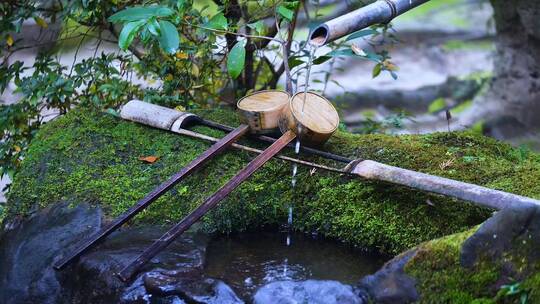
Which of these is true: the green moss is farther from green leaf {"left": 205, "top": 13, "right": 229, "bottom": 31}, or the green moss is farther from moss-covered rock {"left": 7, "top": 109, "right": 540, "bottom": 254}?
green leaf {"left": 205, "top": 13, "right": 229, "bottom": 31}

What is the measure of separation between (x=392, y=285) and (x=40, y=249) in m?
1.56

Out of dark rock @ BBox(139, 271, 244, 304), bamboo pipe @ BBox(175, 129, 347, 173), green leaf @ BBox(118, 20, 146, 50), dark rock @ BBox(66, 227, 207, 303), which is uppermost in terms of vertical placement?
green leaf @ BBox(118, 20, 146, 50)

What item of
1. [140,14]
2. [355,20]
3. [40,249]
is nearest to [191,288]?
[40,249]

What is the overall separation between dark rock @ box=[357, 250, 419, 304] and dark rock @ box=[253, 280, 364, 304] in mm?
50

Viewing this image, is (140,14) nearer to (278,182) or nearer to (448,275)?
(278,182)

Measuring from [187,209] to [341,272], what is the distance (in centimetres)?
82

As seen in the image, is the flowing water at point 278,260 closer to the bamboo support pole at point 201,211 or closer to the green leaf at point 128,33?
the bamboo support pole at point 201,211

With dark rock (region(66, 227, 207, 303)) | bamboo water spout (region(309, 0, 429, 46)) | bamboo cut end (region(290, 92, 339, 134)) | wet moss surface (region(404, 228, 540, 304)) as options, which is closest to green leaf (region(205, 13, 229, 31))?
bamboo cut end (region(290, 92, 339, 134))

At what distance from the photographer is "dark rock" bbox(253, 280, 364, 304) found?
2268 millimetres

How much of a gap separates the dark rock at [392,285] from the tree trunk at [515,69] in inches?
180

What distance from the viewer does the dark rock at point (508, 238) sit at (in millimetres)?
2117

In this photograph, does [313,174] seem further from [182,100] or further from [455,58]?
[455,58]

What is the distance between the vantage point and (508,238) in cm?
214

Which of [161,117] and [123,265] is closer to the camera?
[123,265]
